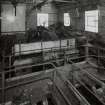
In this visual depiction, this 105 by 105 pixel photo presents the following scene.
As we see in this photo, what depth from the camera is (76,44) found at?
265 inches

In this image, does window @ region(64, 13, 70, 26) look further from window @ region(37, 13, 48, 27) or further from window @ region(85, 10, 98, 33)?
window @ region(85, 10, 98, 33)

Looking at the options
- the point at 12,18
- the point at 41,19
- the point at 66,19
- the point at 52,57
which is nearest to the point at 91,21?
the point at 66,19

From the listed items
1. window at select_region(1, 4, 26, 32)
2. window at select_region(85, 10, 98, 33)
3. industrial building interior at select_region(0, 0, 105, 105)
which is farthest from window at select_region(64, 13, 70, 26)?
window at select_region(1, 4, 26, 32)

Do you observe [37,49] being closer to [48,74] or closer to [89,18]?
[48,74]

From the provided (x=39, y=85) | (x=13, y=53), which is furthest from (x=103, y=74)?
(x=13, y=53)

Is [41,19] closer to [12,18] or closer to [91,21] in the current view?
[12,18]

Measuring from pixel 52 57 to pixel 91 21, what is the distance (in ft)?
11.0

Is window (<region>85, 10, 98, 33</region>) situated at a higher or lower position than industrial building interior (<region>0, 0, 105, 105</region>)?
higher

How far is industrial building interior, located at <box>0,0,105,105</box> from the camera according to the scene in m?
2.98

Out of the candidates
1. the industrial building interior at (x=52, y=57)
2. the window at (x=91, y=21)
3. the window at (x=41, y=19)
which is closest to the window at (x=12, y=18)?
the industrial building interior at (x=52, y=57)

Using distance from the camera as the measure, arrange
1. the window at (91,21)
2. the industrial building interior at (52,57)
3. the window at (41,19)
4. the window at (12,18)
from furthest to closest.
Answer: the window at (41,19)
the window at (12,18)
the window at (91,21)
the industrial building interior at (52,57)

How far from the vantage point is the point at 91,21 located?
729cm

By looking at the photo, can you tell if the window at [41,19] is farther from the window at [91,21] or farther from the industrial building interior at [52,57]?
the window at [91,21]

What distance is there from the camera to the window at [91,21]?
6894 millimetres
